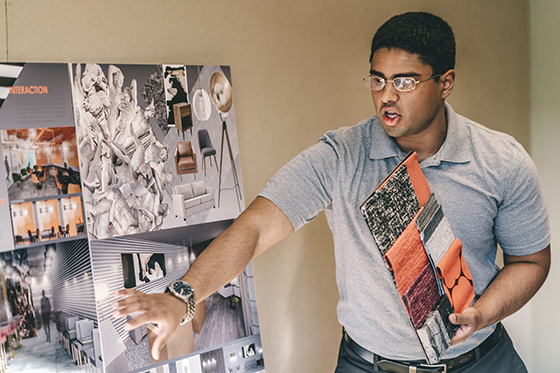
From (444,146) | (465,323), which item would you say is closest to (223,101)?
(444,146)

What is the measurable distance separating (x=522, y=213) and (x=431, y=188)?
29cm

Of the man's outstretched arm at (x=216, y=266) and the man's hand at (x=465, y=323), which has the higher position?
the man's outstretched arm at (x=216, y=266)

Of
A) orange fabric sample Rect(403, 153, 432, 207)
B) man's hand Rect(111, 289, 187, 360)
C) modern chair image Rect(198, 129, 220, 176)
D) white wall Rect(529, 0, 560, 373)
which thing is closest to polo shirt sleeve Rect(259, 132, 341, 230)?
orange fabric sample Rect(403, 153, 432, 207)

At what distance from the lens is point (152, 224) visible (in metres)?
1.84

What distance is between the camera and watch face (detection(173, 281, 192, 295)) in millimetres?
821

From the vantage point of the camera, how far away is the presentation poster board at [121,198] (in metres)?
1.60

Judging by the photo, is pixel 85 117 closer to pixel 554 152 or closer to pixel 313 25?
pixel 313 25

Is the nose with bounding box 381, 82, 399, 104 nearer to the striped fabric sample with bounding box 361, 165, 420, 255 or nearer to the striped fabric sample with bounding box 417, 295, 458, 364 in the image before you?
the striped fabric sample with bounding box 361, 165, 420, 255

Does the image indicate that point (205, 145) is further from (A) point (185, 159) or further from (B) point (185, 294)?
(B) point (185, 294)

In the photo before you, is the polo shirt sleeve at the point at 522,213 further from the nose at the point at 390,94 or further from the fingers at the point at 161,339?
the fingers at the point at 161,339

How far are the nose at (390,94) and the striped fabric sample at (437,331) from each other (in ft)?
1.81

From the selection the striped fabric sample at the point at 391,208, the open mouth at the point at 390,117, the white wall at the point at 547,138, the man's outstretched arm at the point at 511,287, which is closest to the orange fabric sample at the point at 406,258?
the striped fabric sample at the point at 391,208

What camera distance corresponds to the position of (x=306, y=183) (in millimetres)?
1225

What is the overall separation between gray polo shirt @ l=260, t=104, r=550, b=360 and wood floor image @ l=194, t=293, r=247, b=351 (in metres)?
0.80
